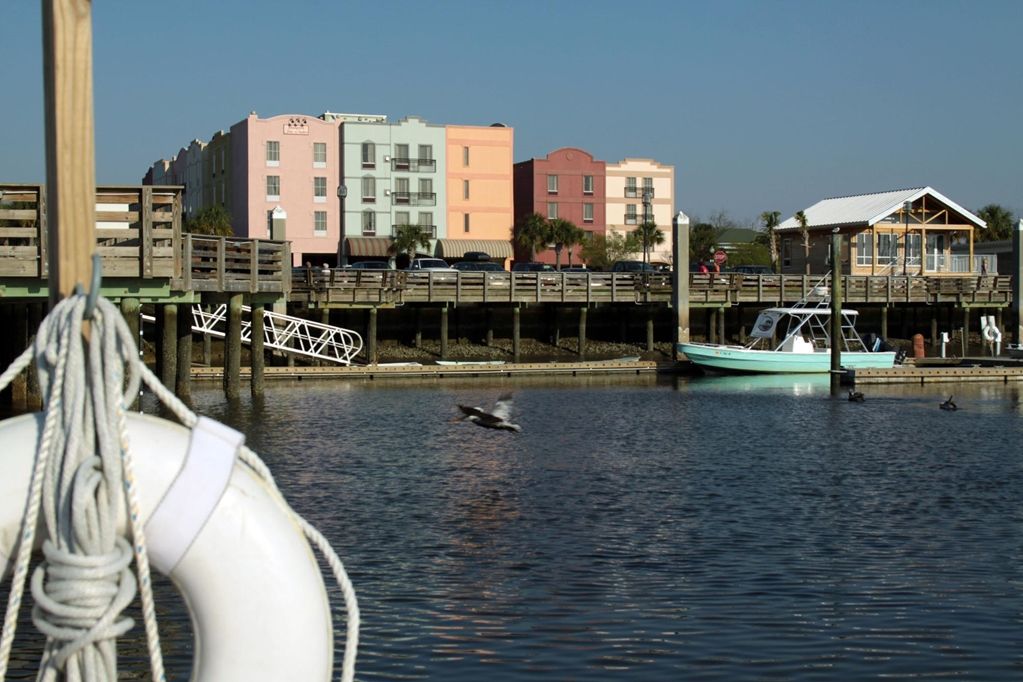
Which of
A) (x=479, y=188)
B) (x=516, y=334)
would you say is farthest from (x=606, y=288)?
(x=479, y=188)

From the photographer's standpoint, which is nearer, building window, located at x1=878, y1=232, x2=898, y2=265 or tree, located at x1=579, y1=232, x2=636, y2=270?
building window, located at x1=878, y1=232, x2=898, y2=265

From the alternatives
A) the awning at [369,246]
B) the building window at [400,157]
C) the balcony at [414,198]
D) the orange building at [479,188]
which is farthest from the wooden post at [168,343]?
the orange building at [479,188]

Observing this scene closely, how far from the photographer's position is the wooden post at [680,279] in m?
41.6

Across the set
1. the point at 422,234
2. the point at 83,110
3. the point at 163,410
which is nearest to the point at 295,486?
the point at 163,410

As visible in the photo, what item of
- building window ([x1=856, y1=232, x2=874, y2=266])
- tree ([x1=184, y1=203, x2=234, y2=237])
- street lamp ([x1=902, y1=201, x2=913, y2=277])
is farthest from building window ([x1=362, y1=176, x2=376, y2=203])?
street lamp ([x1=902, y1=201, x2=913, y2=277])

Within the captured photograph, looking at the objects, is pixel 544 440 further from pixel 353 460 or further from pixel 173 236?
pixel 173 236

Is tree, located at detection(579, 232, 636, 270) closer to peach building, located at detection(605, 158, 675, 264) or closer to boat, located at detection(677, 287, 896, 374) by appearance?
peach building, located at detection(605, 158, 675, 264)

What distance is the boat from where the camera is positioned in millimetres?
38812

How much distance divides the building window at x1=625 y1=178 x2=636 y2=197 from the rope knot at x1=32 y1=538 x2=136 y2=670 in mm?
81858

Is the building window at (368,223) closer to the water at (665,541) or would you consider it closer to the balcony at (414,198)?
the balcony at (414,198)

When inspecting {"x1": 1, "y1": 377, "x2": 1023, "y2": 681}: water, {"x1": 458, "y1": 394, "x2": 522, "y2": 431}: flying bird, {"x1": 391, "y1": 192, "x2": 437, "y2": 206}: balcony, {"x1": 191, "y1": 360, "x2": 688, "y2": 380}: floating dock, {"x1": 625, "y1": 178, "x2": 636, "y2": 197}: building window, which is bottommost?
{"x1": 1, "y1": 377, "x2": 1023, "y2": 681}: water

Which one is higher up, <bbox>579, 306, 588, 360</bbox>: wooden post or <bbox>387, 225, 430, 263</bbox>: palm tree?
<bbox>387, 225, 430, 263</bbox>: palm tree

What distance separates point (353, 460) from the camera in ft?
63.6

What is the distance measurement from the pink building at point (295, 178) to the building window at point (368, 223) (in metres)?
1.71
